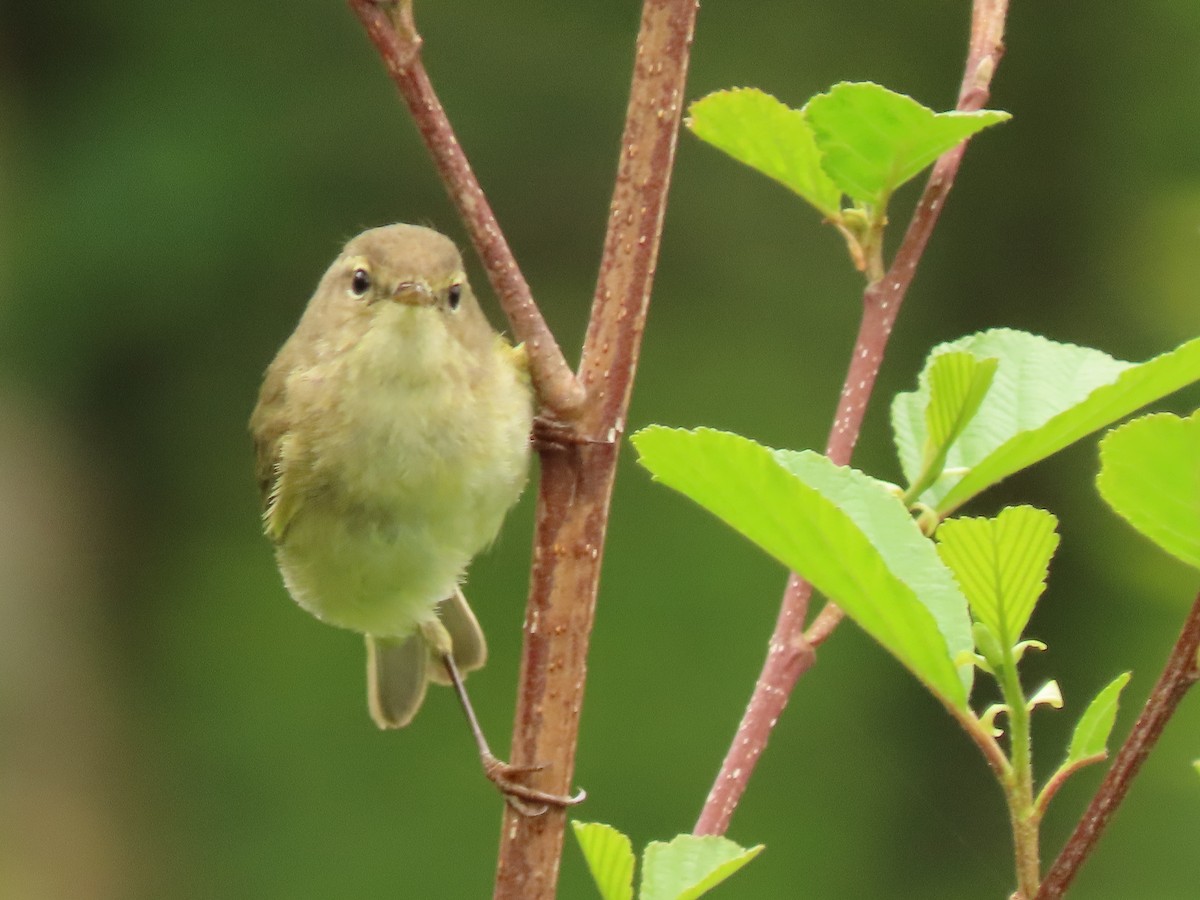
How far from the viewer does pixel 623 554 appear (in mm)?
4547

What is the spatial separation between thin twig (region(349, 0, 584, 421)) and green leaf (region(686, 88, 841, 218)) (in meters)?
0.13

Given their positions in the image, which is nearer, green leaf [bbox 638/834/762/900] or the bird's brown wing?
green leaf [bbox 638/834/762/900]

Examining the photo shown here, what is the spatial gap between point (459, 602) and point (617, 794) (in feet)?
7.81

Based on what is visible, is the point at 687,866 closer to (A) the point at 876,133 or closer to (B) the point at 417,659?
(A) the point at 876,133

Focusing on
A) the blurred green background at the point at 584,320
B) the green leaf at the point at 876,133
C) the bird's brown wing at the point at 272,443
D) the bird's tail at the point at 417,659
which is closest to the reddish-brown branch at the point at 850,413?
the green leaf at the point at 876,133

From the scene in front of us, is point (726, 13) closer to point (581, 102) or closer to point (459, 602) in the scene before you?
point (581, 102)

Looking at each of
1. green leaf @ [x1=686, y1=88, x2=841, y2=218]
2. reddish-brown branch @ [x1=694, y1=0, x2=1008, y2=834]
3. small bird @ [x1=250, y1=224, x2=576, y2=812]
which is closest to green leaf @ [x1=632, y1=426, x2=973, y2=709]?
reddish-brown branch @ [x1=694, y1=0, x2=1008, y2=834]

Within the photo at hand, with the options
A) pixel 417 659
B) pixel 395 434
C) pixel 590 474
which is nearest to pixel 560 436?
pixel 590 474

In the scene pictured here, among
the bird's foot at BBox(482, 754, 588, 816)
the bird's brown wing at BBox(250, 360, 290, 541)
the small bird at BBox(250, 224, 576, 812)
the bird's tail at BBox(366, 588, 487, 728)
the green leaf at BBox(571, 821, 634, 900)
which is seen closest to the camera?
the green leaf at BBox(571, 821, 634, 900)

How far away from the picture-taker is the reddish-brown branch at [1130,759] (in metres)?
0.53

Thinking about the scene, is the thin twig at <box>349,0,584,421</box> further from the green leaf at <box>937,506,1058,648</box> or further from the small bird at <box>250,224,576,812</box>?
the small bird at <box>250,224,576,812</box>

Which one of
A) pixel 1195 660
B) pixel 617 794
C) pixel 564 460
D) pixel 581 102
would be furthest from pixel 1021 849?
pixel 581 102

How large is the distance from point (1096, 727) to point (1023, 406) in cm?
19

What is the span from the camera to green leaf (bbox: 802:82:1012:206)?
2.32 ft
